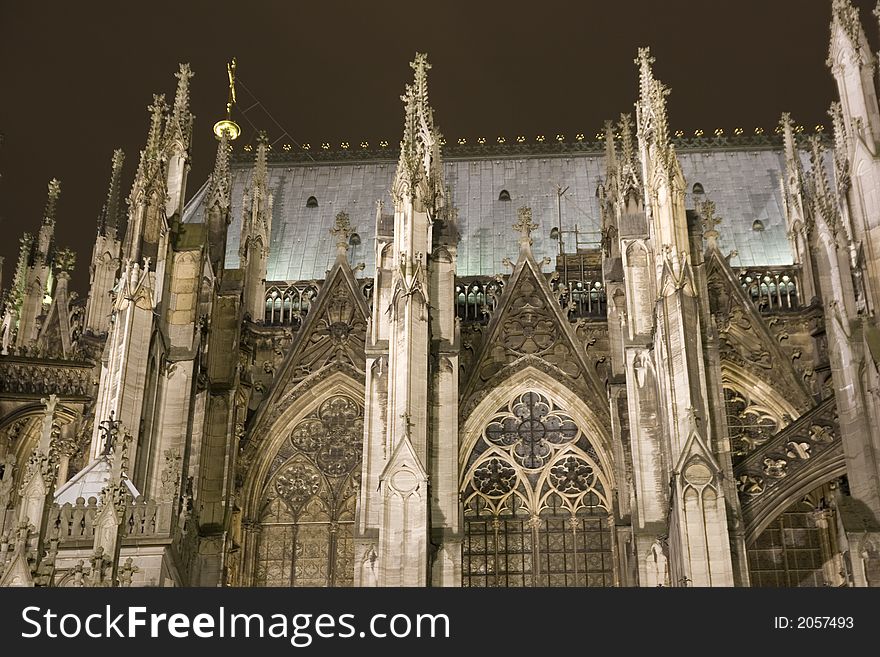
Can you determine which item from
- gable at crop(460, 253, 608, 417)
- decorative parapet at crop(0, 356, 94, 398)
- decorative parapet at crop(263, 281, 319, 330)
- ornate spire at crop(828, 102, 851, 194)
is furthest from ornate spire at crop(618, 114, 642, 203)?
decorative parapet at crop(0, 356, 94, 398)

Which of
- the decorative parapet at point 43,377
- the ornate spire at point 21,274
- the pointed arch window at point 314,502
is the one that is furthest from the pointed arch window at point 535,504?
the ornate spire at point 21,274

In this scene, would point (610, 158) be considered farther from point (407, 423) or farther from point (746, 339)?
point (407, 423)

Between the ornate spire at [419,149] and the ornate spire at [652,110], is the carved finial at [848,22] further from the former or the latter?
the ornate spire at [419,149]

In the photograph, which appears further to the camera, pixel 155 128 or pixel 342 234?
pixel 342 234

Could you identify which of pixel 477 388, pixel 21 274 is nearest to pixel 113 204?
pixel 21 274

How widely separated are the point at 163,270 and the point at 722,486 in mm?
9662

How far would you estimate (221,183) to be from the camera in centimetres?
2688

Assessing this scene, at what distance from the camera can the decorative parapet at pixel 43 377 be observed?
25.5 m

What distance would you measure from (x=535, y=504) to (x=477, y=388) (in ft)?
8.08

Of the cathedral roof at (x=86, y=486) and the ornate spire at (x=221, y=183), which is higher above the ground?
the ornate spire at (x=221, y=183)

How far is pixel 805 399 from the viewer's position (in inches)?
1005

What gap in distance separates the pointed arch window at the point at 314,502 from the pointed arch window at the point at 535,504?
2208 mm
